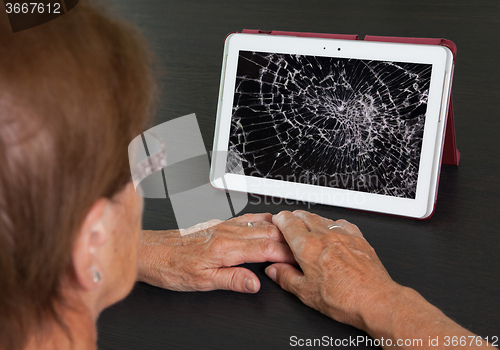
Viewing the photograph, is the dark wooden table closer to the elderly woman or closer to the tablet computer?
the tablet computer

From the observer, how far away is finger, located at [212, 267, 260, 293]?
85 centimetres

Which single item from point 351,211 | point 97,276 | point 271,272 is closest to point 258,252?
point 271,272

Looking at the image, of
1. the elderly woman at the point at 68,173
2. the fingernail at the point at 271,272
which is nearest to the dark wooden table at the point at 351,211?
the fingernail at the point at 271,272

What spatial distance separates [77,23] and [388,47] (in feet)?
2.58

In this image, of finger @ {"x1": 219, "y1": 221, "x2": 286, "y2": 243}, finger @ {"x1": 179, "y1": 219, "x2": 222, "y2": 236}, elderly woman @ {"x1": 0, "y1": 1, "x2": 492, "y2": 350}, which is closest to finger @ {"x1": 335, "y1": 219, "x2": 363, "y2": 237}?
finger @ {"x1": 219, "y1": 221, "x2": 286, "y2": 243}

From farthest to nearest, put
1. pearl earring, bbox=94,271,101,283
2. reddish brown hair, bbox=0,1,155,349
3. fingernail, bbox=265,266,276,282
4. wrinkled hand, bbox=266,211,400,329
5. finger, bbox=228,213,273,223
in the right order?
finger, bbox=228,213,273,223 < fingernail, bbox=265,266,276,282 < wrinkled hand, bbox=266,211,400,329 < pearl earring, bbox=94,271,101,283 < reddish brown hair, bbox=0,1,155,349

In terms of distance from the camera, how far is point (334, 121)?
1085 millimetres

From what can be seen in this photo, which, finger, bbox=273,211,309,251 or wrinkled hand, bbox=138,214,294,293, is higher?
finger, bbox=273,211,309,251

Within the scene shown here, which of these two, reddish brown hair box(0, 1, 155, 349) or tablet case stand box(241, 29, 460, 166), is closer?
reddish brown hair box(0, 1, 155, 349)

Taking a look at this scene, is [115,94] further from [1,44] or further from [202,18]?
[202,18]

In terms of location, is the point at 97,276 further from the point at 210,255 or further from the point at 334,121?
the point at 334,121

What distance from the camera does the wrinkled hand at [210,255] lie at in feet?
2.86

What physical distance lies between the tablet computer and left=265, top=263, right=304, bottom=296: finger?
0.76ft

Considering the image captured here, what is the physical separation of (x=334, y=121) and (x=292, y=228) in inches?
11.2
